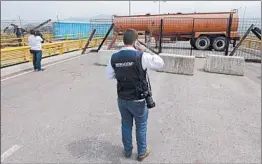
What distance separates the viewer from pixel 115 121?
4.27 metres

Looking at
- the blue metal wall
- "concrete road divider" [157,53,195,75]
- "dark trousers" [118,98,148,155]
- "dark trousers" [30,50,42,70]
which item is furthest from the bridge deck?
the blue metal wall

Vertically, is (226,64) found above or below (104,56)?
below

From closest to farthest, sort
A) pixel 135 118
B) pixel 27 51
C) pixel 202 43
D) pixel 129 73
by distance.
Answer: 1. pixel 129 73
2. pixel 135 118
3. pixel 27 51
4. pixel 202 43

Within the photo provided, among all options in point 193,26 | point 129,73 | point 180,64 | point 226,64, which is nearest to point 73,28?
point 193,26

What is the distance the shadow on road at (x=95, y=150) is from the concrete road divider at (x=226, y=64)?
6.30 m

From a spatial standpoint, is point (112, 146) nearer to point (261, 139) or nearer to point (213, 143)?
point (213, 143)

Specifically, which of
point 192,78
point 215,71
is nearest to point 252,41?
point 215,71

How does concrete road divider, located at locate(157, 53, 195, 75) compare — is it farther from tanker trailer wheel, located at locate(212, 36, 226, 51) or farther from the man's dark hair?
tanker trailer wheel, located at locate(212, 36, 226, 51)

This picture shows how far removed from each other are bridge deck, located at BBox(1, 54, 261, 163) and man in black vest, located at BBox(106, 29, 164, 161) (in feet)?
1.89

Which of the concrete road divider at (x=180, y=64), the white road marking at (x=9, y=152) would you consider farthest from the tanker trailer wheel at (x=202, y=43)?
the white road marking at (x=9, y=152)

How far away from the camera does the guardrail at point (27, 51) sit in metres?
9.06

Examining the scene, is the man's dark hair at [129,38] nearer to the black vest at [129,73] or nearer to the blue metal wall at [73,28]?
the black vest at [129,73]

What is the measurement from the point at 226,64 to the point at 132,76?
6.66m

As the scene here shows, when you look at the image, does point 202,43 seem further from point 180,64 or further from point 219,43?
point 180,64
